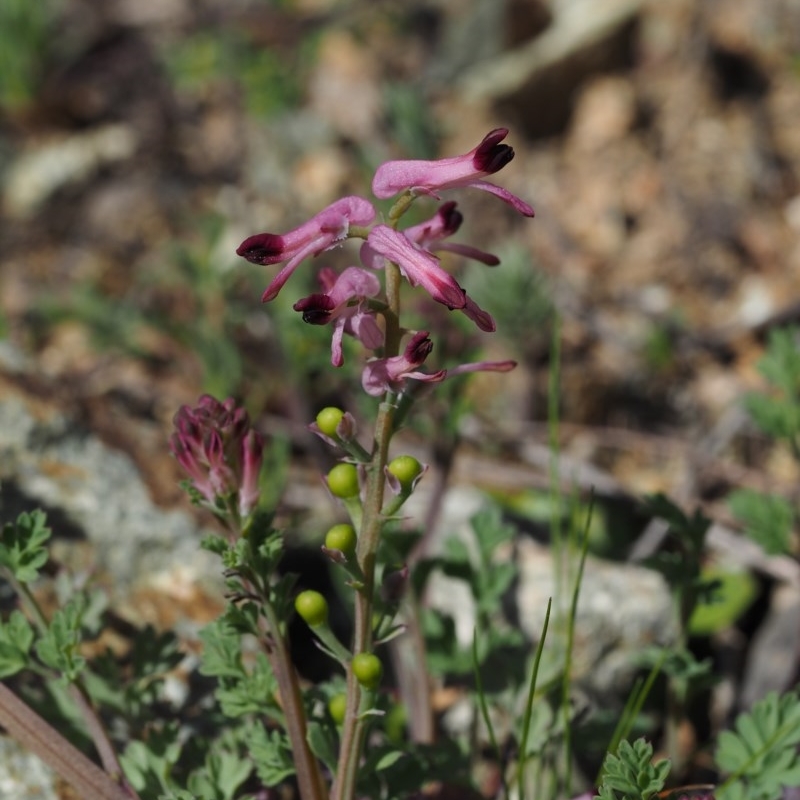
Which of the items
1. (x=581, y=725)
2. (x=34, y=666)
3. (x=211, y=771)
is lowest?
(x=581, y=725)

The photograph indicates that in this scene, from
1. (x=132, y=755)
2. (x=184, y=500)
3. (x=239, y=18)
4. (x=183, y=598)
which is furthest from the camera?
(x=239, y=18)

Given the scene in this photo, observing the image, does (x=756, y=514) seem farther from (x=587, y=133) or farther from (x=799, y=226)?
(x=587, y=133)

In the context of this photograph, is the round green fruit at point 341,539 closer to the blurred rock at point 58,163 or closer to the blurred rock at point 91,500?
the blurred rock at point 91,500

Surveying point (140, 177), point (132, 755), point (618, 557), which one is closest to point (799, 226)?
point (618, 557)

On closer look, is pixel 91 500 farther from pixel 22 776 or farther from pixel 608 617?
pixel 608 617

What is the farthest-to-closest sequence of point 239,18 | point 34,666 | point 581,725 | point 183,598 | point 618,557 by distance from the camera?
point 239,18, point 618,557, point 183,598, point 581,725, point 34,666

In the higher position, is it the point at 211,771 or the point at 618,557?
the point at 211,771

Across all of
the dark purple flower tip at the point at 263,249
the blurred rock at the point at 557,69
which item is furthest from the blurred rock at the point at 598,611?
the blurred rock at the point at 557,69
